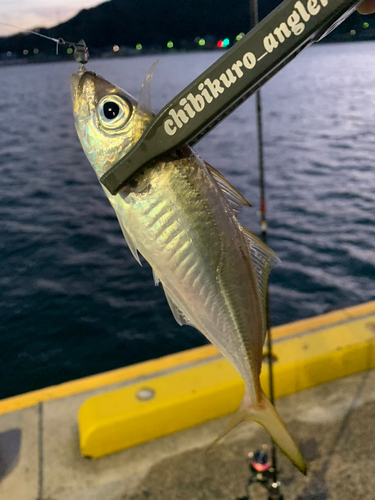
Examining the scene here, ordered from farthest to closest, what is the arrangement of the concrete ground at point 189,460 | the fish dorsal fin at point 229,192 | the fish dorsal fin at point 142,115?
the concrete ground at point 189,460 → the fish dorsal fin at point 229,192 → the fish dorsal fin at point 142,115

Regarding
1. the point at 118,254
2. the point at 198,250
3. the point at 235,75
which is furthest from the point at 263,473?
the point at 118,254

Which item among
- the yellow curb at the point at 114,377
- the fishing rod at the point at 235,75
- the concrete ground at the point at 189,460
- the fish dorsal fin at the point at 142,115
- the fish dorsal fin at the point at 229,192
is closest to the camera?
the fishing rod at the point at 235,75

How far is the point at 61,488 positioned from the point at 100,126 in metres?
3.33

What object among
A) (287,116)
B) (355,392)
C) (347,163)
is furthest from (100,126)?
(287,116)

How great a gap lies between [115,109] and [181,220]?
1.35 ft

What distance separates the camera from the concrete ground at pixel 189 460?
3533 millimetres

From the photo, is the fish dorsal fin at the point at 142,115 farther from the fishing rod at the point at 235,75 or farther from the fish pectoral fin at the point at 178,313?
the fish pectoral fin at the point at 178,313

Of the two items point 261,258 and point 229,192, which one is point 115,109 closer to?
point 229,192

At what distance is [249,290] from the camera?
1542mm

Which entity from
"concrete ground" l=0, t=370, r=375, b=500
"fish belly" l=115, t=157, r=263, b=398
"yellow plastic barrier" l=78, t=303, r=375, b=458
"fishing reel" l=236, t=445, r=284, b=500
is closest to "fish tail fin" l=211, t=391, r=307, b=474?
"fish belly" l=115, t=157, r=263, b=398

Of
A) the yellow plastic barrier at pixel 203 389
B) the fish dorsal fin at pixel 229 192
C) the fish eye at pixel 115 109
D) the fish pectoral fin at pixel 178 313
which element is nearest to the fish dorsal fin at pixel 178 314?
the fish pectoral fin at pixel 178 313

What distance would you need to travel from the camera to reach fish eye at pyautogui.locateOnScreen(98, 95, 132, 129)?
4.47 feet

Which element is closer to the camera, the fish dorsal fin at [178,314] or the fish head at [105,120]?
the fish head at [105,120]

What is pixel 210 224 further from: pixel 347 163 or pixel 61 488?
pixel 347 163
